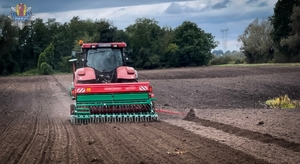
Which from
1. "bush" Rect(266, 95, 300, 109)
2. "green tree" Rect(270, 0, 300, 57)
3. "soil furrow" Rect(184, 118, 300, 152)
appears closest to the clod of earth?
"soil furrow" Rect(184, 118, 300, 152)

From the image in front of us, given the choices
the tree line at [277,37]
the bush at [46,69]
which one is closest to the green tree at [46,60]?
the bush at [46,69]

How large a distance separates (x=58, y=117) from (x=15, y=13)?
7704cm

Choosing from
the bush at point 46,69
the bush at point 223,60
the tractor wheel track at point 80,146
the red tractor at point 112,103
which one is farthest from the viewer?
the bush at point 223,60

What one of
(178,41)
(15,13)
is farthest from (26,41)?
(178,41)

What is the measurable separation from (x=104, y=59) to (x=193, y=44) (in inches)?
2036

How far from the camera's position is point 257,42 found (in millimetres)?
71062

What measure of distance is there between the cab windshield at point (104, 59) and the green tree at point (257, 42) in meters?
54.2

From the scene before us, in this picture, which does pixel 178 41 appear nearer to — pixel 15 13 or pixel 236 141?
pixel 15 13

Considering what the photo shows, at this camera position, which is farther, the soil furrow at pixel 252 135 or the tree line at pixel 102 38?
the tree line at pixel 102 38

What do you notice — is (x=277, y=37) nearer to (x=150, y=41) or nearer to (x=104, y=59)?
(x=150, y=41)

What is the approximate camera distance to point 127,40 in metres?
65.4

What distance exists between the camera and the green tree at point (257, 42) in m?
69.6

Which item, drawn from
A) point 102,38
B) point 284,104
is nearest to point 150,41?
point 102,38

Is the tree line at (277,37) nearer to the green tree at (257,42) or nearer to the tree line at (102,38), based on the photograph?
the green tree at (257,42)
